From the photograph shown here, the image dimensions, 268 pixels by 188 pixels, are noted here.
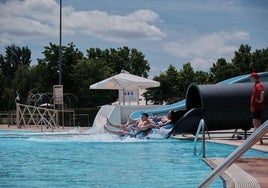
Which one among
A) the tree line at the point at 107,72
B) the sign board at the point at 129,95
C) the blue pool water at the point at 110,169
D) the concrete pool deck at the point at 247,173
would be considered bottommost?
the blue pool water at the point at 110,169

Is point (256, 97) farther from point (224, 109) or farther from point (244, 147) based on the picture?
point (244, 147)

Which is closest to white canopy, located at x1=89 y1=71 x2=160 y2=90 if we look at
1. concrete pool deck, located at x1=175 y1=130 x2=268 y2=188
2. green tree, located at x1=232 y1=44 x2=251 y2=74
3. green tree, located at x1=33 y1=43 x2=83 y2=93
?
concrete pool deck, located at x1=175 y1=130 x2=268 y2=188

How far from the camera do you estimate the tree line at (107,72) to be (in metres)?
41.3

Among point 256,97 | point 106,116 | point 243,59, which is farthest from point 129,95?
point 243,59

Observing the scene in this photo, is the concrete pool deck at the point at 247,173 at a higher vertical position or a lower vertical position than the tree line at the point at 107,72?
lower

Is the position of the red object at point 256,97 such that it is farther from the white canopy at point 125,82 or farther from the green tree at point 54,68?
the green tree at point 54,68

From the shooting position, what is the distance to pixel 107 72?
45.0 m

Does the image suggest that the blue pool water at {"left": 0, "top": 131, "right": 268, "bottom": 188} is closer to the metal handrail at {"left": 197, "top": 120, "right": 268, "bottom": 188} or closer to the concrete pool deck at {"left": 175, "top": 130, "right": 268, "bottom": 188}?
the concrete pool deck at {"left": 175, "top": 130, "right": 268, "bottom": 188}

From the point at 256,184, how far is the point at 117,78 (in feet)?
61.7

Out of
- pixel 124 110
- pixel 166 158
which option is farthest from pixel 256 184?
pixel 124 110

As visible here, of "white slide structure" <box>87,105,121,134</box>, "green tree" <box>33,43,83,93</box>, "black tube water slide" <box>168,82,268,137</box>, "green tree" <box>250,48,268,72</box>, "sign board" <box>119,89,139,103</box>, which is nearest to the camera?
"black tube water slide" <box>168,82,268,137</box>

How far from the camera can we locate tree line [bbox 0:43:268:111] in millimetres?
41344

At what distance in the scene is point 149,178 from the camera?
23.2ft

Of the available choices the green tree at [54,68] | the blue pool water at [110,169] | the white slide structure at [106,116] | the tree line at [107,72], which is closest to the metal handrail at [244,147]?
the blue pool water at [110,169]
